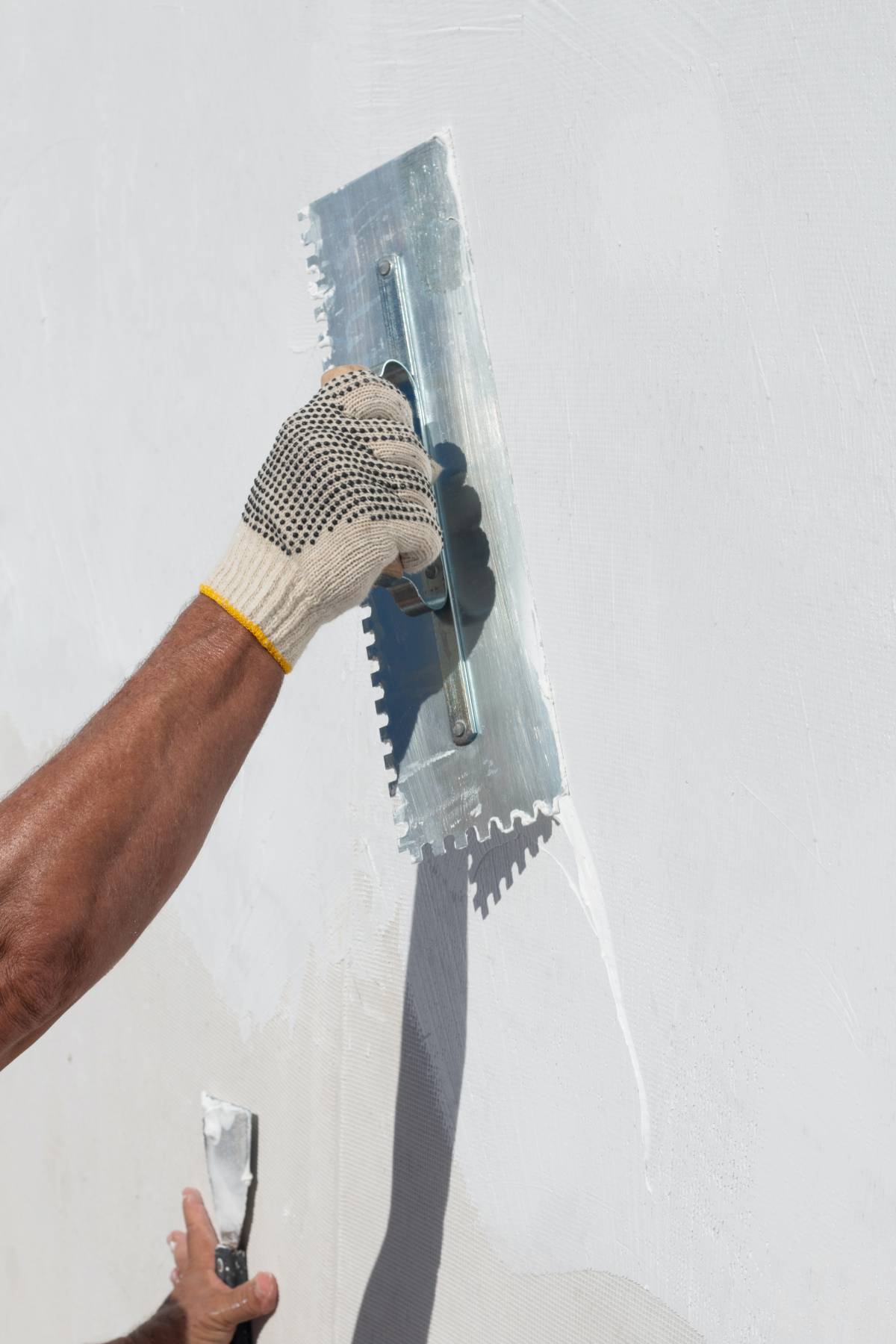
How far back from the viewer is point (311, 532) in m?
1.20

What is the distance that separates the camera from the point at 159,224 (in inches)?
76.5

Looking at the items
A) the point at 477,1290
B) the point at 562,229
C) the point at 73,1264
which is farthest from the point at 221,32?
the point at 73,1264

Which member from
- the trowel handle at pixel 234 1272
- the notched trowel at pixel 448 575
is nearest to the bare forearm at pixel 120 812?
the notched trowel at pixel 448 575

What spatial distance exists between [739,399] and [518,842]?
57 centimetres

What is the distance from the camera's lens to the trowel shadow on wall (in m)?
1.56

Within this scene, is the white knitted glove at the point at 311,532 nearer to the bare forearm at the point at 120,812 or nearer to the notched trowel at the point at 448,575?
the bare forearm at the point at 120,812

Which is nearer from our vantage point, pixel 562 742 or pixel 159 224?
pixel 562 742

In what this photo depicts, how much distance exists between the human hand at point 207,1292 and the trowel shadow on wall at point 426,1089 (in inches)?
9.1

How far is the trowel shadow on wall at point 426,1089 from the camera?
1564 mm

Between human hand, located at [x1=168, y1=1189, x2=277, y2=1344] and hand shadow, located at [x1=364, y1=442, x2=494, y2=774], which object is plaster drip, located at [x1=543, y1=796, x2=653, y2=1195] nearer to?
hand shadow, located at [x1=364, y1=442, x2=494, y2=774]

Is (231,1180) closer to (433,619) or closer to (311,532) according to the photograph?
(433,619)

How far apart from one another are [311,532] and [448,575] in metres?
0.27

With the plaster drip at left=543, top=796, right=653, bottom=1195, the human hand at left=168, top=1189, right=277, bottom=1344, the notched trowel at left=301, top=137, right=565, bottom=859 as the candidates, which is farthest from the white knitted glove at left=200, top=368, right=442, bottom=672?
the human hand at left=168, top=1189, right=277, bottom=1344

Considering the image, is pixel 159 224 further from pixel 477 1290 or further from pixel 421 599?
pixel 477 1290
